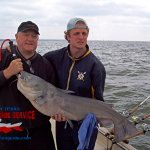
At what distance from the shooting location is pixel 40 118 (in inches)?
117

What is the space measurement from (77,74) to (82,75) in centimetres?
10

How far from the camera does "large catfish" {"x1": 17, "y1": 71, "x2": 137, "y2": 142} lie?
2.82 m

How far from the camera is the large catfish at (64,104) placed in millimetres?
2824

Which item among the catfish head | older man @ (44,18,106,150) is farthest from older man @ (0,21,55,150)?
older man @ (44,18,106,150)

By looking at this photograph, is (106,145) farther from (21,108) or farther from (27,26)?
(27,26)

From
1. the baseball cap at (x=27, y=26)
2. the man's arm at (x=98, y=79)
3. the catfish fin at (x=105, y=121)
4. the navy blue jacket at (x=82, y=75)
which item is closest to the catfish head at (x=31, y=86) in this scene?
the navy blue jacket at (x=82, y=75)

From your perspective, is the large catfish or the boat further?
the boat

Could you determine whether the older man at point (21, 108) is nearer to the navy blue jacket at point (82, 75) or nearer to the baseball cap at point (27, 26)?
the baseball cap at point (27, 26)

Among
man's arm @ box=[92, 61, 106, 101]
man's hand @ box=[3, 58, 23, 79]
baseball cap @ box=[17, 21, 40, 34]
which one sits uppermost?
baseball cap @ box=[17, 21, 40, 34]

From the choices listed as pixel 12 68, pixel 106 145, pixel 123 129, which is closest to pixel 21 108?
pixel 12 68

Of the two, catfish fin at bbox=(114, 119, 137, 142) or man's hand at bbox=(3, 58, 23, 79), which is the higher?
man's hand at bbox=(3, 58, 23, 79)

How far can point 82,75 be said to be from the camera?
3.17 metres

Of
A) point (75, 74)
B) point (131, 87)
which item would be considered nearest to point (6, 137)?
point (75, 74)

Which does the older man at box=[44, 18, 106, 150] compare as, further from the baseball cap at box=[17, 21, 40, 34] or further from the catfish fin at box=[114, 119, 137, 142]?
the baseball cap at box=[17, 21, 40, 34]
